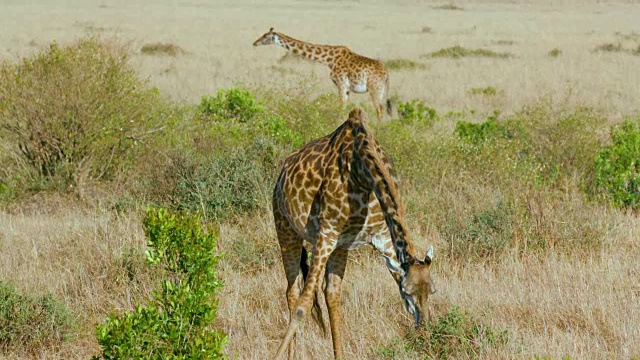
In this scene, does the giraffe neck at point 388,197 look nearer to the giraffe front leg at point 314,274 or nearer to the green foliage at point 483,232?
the giraffe front leg at point 314,274

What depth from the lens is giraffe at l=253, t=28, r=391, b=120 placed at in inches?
644

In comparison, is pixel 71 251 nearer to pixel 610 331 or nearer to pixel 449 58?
pixel 610 331

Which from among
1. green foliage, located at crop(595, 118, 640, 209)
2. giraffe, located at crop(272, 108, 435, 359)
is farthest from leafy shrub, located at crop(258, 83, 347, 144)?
giraffe, located at crop(272, 108, 435, 359)

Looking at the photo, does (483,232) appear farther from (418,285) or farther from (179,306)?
(179,306)

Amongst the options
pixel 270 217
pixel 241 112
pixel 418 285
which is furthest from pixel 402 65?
pixel 418 285

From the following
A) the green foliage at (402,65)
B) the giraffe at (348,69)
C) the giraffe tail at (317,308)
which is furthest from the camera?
the green foliage at (402,65)

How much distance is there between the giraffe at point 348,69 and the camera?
16.4 m

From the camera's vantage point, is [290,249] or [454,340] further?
[290,249]

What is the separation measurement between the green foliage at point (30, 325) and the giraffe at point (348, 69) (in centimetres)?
1082

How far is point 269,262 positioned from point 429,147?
10.8 ft

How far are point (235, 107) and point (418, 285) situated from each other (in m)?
9.12

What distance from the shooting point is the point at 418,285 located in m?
4.02

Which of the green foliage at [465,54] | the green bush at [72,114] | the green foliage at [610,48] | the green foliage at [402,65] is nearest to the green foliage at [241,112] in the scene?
the green bush at [72,114]

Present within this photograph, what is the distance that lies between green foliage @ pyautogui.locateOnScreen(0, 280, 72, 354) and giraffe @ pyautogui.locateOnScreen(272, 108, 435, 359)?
1.49m
